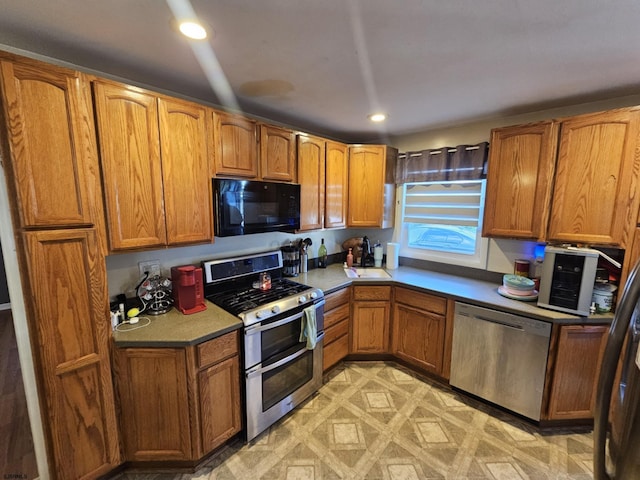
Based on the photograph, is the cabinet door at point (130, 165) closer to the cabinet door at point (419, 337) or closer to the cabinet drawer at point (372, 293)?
the cabinet drawer at point (372, 293)

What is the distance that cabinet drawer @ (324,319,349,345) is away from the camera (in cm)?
250

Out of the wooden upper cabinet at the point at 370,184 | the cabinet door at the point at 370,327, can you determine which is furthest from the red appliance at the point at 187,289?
the wooden upper cabinet at the point at 370,184

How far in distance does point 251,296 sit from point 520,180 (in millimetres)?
2259

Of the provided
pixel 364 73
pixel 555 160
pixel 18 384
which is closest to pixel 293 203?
pixel 364 73

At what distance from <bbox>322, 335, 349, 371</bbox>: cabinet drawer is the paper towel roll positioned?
3.08ft

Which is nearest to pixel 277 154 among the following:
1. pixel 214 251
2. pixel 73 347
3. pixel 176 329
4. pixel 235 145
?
pixel 235 145

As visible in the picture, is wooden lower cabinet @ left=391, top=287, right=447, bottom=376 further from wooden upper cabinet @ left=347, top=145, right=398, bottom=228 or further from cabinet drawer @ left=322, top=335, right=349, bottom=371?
wooden upper cabinet @ left=347, top=145, right=398, bottom=228

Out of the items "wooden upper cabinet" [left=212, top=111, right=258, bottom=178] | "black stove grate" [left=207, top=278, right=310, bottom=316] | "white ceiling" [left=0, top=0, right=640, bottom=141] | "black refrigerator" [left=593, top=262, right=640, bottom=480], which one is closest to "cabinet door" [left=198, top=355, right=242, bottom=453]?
"black stove grate" [left=207, top=278, right=310, bottom=316]

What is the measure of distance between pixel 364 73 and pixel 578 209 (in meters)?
1.75

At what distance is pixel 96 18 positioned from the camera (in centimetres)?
117

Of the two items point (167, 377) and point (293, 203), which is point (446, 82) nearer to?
point (293, 203)

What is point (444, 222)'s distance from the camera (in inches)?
114

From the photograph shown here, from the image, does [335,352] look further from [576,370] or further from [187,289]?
[576,370]

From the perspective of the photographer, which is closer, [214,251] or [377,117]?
[214,251]
